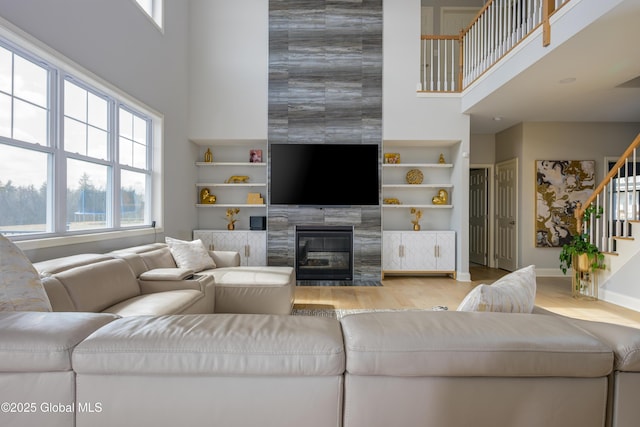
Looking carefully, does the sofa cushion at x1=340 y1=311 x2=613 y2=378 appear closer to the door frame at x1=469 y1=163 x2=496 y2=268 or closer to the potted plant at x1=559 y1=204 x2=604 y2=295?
the potted plant at x1=559 y1=204 x2=604 y2=295

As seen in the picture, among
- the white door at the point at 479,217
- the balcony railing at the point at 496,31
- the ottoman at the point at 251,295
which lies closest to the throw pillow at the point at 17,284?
the ottoman at the point at 251,295

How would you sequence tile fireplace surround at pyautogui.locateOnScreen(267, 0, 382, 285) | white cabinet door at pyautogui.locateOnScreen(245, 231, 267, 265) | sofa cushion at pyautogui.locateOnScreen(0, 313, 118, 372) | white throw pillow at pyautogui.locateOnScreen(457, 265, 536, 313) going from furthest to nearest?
white cabinet door at pyautogui.locateOnScreen(245, 231, 267, 265), tile fireplace surround at pyautogui.locateOnScreen(267, 0, 382, 285), white throw pillow at pyautogui.locateOnScreen(457, 265, 536, 313), sofa cushion at pyautogui.locateOnScreen(0, 313, 118, 372)

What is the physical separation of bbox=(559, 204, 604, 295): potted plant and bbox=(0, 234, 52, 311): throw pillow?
17.1ft

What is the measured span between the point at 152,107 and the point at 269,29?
226 centimetres

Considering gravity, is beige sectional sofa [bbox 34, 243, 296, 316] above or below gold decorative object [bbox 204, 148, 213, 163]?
below

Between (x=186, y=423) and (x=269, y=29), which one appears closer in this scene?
(x=186, y=423)

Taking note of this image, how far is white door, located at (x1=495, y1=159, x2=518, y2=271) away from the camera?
248 inches

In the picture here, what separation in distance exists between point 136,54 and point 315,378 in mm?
3977

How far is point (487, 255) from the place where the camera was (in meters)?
7.11

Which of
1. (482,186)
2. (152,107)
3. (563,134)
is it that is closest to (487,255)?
(482,186)

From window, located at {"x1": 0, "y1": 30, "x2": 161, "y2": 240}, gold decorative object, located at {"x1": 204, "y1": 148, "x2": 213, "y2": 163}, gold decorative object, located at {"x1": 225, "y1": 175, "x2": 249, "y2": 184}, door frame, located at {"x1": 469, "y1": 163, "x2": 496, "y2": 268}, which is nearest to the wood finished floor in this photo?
door frame, located at {"x1": 469, "y1": 163, "x2": 496, "y2": 268}

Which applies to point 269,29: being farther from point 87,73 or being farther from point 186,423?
point 186,423

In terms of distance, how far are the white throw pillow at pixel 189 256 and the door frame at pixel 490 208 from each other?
17.6ft

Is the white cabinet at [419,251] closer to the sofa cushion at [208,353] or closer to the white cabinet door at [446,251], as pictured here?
the white cabinet door at [446,251]
